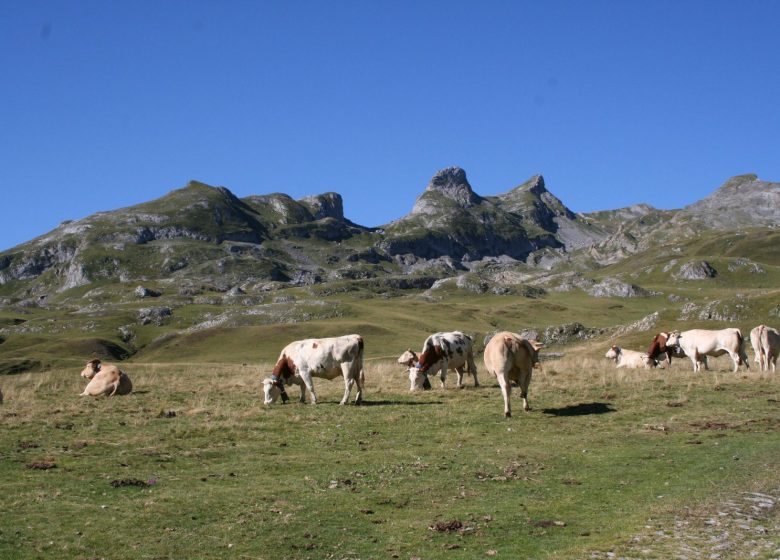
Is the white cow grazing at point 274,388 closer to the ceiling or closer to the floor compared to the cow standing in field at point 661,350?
closer to the floor

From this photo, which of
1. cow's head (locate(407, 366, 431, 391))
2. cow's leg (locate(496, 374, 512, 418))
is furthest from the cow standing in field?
cow's leg (locate(496, 374, 512, 418))

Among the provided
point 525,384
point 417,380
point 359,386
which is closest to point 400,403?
point 359,386

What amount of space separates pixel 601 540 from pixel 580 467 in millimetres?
5694

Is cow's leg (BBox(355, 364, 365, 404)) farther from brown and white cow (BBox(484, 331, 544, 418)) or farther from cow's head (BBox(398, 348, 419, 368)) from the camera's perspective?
cow's head (BBox(398, 348, 419, 368))

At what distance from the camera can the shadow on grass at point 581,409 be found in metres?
24.8

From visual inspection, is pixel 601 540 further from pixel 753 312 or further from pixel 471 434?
pixel 753 312

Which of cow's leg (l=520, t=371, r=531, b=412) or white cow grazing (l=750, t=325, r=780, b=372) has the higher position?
white cow grazing (l=750, t=325, r=780, b=372)

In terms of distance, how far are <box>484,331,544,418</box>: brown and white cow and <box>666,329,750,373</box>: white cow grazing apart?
50.2 feet

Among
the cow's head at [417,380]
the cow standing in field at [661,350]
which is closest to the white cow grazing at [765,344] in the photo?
the cow standing in field at [661,350]

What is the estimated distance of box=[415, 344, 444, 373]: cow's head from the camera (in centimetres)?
3178

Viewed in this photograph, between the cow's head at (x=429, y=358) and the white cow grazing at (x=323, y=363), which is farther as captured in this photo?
the cow's head at (x=429, y=358)

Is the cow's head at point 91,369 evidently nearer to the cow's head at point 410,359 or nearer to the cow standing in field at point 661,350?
the cow's head at point 410,359

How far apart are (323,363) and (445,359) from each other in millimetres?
6897

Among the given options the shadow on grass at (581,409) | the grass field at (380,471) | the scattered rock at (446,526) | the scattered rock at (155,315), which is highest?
the scattered rock at (155,315)
